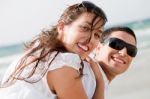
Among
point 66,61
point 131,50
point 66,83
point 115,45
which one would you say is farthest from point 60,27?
point 131,50

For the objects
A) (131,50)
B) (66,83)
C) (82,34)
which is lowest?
(131,50)

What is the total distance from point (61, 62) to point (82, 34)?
0.74ft

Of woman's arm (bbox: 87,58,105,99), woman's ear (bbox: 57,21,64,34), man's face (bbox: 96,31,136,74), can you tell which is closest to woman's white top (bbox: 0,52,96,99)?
woman's ear (bbox: 57,21,64,34)

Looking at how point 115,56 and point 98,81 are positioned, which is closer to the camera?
point 98,81

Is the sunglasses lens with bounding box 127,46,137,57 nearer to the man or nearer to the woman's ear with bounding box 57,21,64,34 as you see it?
the man

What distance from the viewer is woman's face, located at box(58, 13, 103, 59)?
8.91 ft

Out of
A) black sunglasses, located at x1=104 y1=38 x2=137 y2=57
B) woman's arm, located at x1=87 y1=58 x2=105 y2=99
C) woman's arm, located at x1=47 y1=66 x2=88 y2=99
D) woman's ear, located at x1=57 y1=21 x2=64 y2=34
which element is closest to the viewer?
woman's arm, located at x1=47 y1=66 x2=88 y2=99

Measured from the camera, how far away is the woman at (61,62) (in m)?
2.62

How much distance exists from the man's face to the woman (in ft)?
1.38

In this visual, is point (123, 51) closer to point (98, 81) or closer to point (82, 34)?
point (98, 81)

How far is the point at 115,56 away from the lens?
329 centimetres

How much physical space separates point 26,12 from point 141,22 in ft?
22.3

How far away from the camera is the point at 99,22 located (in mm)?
2760

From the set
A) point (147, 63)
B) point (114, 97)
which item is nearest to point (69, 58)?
point (114, 97)
